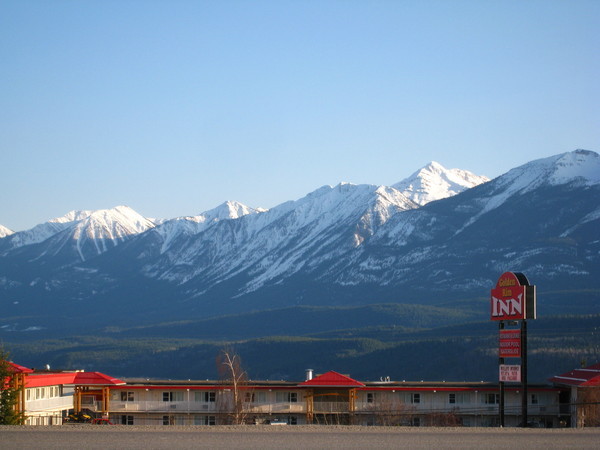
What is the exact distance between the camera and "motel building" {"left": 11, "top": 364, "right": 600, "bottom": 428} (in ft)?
320

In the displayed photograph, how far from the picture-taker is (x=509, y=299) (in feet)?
270

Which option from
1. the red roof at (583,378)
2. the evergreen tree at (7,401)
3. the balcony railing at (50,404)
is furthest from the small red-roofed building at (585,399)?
the evergreen tree at (7,401)

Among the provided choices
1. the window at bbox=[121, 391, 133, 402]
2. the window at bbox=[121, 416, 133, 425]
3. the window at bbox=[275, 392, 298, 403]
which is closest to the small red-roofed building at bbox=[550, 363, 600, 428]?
the window at bbox=[275, 392, 298, 403]

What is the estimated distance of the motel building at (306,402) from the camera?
97.7m

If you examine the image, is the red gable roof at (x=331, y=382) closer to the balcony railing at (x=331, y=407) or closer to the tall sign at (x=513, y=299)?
the balcony railing at (x=331, y=407)

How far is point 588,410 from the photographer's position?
92438 mm

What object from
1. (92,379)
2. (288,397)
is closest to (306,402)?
(288,397)

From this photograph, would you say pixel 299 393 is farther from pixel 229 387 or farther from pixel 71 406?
pixel 71 406

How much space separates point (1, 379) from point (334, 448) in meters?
29.6

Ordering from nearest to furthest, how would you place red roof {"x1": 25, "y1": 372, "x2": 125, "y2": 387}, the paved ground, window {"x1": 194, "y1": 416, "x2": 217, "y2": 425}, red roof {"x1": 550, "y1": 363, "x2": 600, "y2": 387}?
the paved ground
red roof {"x1": 550, "y1": 363, "x2": 600, "y2": 387}
red roof {"x1": 25, "y1": 372, "x2": 125, "y2": 387}
window {"x1": 194, "y1": 416, "x2": 217, "y2": 425}

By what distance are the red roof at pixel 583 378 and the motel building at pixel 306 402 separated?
0.20 metres

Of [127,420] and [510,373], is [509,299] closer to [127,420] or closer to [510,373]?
[510,373]

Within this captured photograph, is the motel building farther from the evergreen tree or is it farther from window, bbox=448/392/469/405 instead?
the evergreen tree

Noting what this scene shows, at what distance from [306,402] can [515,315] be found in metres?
26.1
